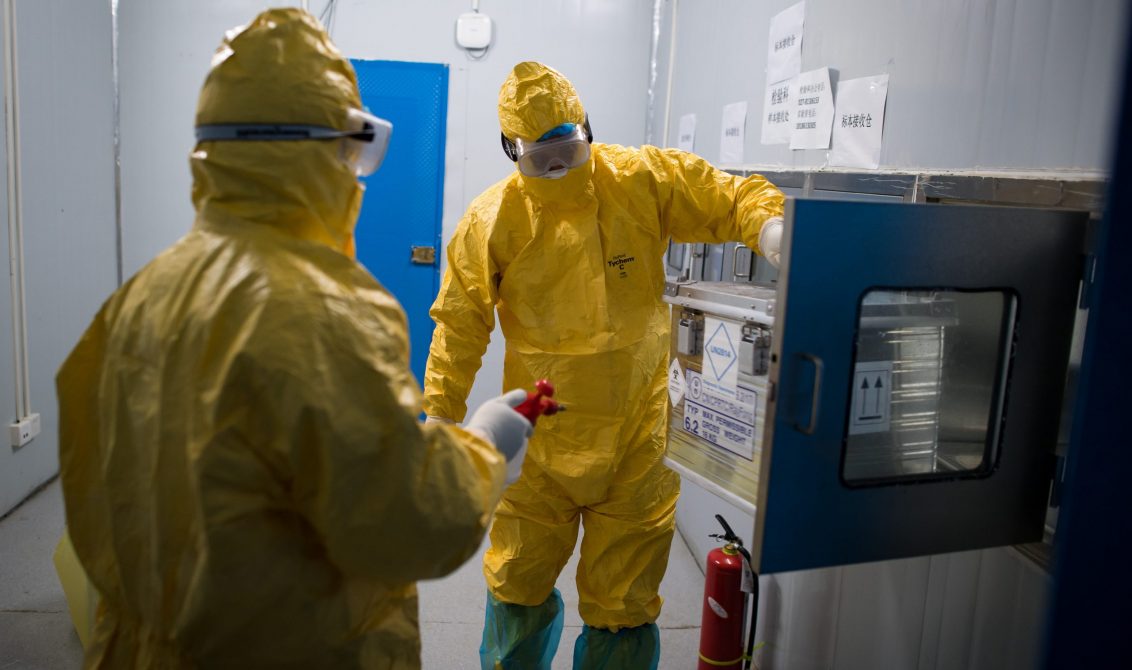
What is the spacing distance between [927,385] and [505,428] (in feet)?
2.09

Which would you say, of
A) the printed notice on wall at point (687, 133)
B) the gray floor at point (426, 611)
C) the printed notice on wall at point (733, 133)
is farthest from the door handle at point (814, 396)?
the printed notice on wall at point (687, 133)

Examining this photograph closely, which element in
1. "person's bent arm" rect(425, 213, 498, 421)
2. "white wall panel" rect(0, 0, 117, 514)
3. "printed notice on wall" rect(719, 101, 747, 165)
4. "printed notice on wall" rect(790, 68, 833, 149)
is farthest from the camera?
"white wall panel" rect(0, 0, 117, 514)

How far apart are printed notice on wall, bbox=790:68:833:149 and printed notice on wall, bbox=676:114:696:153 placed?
0.97 metres

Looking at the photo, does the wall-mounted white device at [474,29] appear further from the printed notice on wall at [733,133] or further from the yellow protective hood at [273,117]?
the yellow protective hood at [273,117]

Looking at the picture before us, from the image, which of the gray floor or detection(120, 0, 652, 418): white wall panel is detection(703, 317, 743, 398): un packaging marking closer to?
the gray floor

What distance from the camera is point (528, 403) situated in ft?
4.32

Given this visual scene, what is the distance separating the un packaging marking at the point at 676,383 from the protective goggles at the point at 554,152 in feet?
1.53

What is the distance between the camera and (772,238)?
160 centimetres

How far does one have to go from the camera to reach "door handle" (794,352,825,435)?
1.07 m

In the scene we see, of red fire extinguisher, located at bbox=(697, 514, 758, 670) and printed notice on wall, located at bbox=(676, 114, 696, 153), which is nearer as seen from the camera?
red fire extinguisher, located at bbox=(697, 514, 758, 670)

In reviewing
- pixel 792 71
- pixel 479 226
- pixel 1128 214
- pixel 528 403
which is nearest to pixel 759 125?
pixel 792 71

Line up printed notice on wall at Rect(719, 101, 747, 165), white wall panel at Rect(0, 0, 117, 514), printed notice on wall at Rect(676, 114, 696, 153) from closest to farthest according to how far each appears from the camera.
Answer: printed notice on wall at Rect(719, 101, 747, 165)
white wall panel at Rect(0, 0, 117, 514)
printed notice on wall at Rect(676, 114, 696, 153)

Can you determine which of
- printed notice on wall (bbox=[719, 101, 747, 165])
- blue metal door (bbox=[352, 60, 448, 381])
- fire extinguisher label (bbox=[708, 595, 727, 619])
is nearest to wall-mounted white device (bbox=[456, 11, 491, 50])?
blue metal door (bbox=[352, 60, 448, 381])

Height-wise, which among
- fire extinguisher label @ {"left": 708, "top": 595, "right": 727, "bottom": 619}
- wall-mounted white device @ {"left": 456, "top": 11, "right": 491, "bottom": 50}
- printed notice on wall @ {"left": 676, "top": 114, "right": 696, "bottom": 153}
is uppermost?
wall-mounted white device @ {"left": 456, "top": 11, "right": 491, "bottom": 50}
